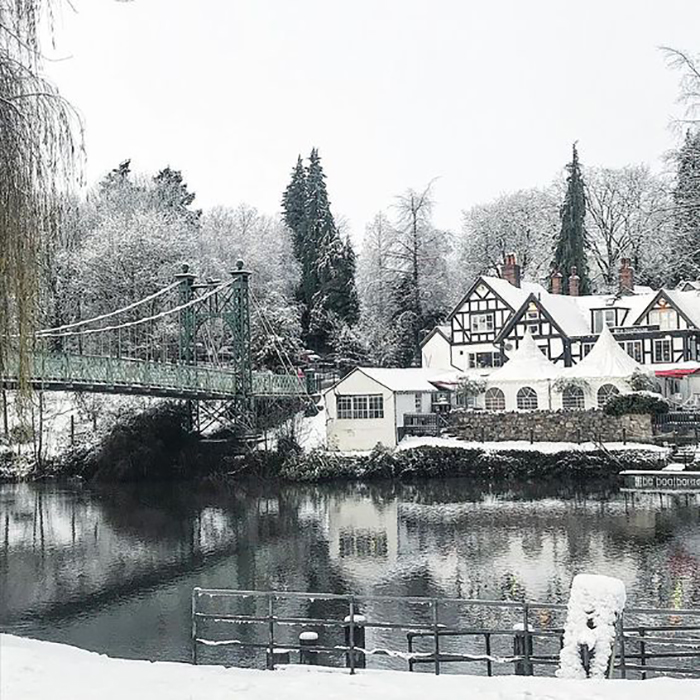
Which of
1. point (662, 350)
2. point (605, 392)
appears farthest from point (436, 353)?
point (605, 392)

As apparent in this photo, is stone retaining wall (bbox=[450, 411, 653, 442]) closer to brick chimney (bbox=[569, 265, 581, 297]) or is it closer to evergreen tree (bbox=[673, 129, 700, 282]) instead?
evergreen tree (bbox=[673, 129, 700, 282])

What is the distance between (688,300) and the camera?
39625 mm

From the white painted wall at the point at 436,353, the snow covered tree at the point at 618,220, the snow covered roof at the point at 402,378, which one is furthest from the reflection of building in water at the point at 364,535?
the snow covered tree at the point at 618,220

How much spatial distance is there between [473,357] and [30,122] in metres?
36.6

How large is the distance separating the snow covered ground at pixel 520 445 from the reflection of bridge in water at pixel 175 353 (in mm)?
6123

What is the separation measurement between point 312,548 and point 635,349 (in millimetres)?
23136

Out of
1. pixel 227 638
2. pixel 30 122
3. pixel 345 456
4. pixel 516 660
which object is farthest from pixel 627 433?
pixel 30 122

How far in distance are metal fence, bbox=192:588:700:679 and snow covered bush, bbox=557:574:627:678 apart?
1.19 m

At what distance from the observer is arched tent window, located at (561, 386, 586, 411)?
115ft

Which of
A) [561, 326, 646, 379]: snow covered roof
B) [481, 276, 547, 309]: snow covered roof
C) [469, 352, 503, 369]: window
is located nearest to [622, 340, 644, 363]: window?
[561, 326, 646, 379]: snow covered roof

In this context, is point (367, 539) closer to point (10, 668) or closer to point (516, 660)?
point (516, 660)

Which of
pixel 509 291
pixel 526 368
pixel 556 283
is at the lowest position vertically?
pixel 526 368

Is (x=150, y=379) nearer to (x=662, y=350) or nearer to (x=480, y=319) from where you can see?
(x=480, y=319)

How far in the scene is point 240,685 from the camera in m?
7.11
